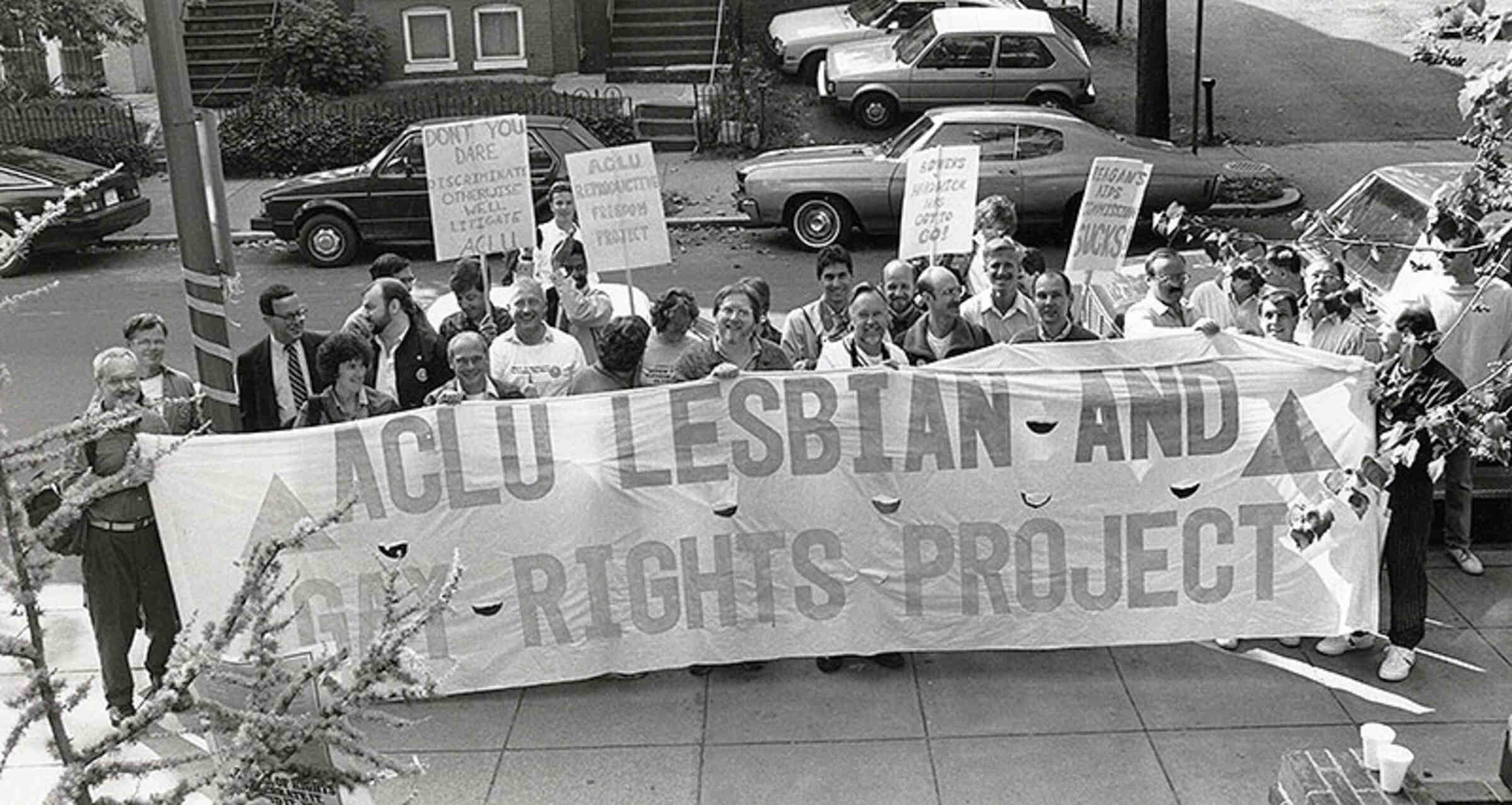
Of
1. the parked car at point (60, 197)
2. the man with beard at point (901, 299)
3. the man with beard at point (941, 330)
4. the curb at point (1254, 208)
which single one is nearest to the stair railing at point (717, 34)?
the curb at point (1254, 208)

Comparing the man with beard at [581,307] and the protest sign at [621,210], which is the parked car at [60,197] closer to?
the man with beard at [581,307]

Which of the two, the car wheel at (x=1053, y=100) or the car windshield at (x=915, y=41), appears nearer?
the car wheel at (x=1053, y=100)

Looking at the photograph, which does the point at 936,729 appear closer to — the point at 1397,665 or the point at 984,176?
the point at 1397,665

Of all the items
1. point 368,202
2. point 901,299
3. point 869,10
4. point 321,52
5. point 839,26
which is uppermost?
point 869,10

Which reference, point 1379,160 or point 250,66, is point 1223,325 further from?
point 250,66

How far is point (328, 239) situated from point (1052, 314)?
1037 cm

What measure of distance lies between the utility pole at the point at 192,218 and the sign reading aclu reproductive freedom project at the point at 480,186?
7.63 feet

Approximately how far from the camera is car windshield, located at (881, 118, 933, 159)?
1644 centimetres

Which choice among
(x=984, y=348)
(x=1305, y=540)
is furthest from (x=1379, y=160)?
(x=1305, y=540)

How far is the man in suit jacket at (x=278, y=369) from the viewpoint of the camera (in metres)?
8.30

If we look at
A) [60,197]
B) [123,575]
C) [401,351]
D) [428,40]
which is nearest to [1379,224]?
[401,351]

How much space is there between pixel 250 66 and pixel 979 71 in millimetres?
11320

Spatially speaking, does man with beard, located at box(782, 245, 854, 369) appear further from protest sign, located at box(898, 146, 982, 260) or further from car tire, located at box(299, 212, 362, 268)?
car tire, located at box(299, 212, 362, 268)

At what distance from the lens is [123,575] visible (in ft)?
23.1
